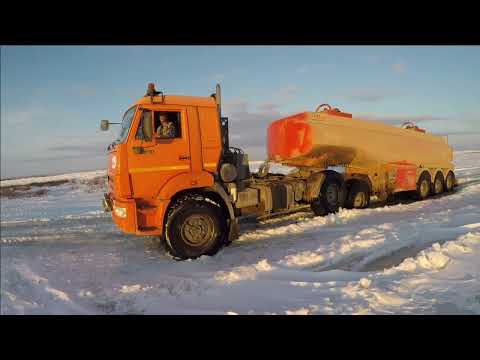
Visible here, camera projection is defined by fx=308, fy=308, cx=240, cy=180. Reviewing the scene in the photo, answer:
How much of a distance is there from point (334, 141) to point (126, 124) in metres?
5.53

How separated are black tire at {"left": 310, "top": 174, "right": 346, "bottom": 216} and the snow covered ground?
86 cm

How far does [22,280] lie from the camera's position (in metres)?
3.94

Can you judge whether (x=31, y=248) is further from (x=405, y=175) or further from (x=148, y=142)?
(x=405, y=175)

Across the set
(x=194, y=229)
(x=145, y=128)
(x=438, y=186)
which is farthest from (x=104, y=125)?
(x=438, y=186)

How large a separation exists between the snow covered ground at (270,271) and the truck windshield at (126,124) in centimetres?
218

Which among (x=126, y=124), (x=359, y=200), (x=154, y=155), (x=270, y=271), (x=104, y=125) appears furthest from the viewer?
(x=359, y=200)

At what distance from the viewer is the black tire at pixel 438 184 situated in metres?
12.7

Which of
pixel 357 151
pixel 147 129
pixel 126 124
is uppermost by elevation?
pixel 126 124

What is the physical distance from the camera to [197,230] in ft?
18.6

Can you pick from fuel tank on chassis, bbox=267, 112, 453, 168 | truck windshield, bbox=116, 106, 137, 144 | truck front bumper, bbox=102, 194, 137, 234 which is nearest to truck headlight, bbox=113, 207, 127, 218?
truck front bumper, bbox=102, 194, 137, 234

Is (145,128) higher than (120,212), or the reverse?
(145,128)

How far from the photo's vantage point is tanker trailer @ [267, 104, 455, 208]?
8.34 m

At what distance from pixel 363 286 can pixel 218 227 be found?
9.07 feet

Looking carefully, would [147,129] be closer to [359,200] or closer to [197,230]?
[197,230]
